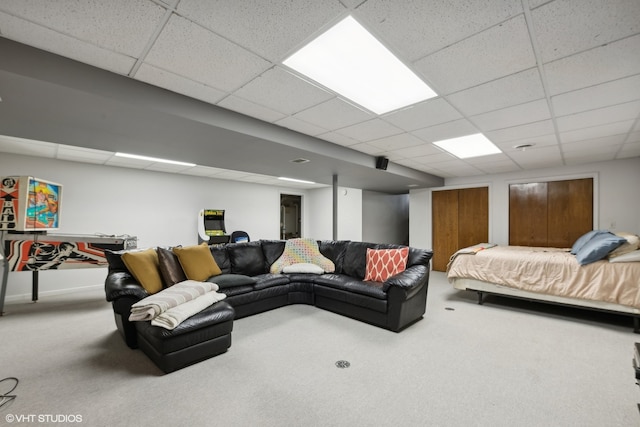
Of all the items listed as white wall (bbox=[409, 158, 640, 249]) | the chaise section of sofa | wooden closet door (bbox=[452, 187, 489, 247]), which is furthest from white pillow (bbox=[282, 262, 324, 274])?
white wall (bbox=[409, 158, 640, 249])

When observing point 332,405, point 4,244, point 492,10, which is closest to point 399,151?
point 492,10

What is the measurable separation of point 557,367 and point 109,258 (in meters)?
4.69

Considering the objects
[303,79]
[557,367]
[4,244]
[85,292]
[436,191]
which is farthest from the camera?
[436,191]

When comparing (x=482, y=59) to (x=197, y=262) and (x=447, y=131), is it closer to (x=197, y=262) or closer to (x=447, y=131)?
(x=447, y=131)

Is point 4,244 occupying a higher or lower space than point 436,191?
lower

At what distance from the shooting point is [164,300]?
243 centimetres

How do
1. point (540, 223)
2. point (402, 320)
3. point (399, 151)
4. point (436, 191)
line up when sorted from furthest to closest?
point (436, 191), point (540, 223), point (399, 151), point (402, 320)

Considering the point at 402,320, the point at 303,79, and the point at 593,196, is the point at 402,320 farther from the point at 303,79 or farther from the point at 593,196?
the point at 593,196

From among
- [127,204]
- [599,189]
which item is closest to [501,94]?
[599,189]

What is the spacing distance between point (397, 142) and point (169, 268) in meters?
3.36

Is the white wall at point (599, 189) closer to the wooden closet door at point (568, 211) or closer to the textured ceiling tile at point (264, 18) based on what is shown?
the wooden closet door at point (568, 211)

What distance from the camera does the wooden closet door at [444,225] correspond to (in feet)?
21.9

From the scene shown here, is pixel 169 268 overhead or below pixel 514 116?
below

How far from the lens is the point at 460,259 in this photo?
446 cm
